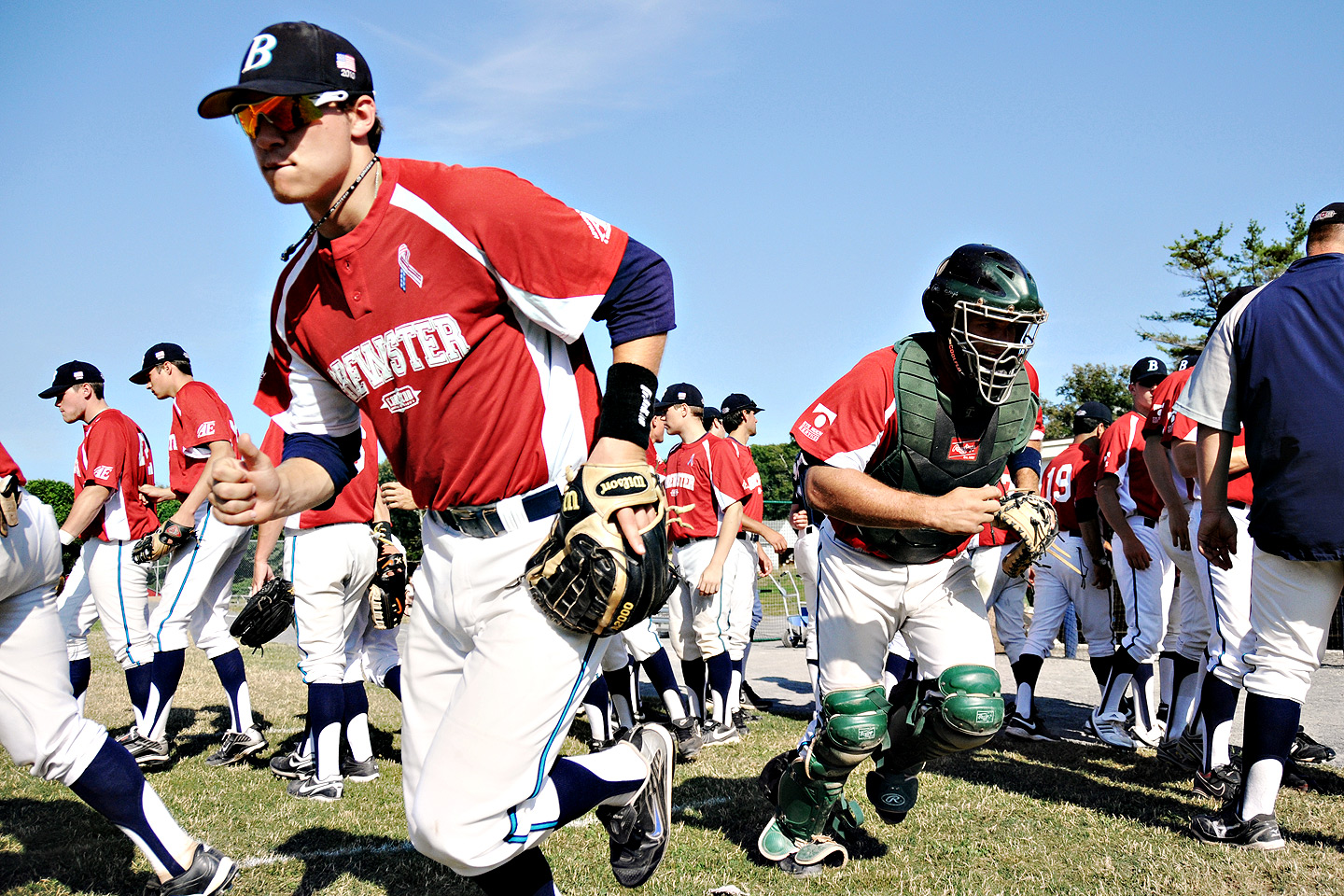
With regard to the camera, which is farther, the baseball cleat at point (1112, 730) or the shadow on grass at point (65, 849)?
the baseball cleat at point (1112, 730)

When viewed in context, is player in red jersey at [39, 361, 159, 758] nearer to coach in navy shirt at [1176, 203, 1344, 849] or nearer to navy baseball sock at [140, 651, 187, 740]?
navy baseball sock at [140, 651, 187, 740]

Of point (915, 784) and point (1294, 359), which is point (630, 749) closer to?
point (915, 784)

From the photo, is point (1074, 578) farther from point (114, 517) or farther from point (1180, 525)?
point (114, 517)

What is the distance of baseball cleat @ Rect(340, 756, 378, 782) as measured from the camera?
253 inches

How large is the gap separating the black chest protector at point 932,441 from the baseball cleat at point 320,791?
3.73m

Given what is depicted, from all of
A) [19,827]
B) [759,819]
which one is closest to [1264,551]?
[759,819]

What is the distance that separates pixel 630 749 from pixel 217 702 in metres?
8.13

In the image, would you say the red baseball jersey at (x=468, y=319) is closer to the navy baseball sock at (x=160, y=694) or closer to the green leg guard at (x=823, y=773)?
the green leg guard at (x=823, y=773)

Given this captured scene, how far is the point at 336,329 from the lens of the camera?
9.33 feet

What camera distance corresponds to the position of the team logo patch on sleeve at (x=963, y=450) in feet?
13.0

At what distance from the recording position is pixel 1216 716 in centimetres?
515

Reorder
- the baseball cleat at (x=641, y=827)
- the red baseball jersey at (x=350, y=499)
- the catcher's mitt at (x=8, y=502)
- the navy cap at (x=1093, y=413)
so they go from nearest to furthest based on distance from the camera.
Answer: the baseball cleat at (x=641, y=827)
the catcher's mitt at (x=8, y=502)
the red baseball jersey at (x=350, y=499)
the navy cap at (x=1093, y=413)

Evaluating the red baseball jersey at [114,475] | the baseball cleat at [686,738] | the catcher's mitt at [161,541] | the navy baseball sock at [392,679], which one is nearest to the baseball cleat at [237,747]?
the navy baseball sock at [392,679]

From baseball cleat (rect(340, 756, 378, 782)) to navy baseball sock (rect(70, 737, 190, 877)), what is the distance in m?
2.75
